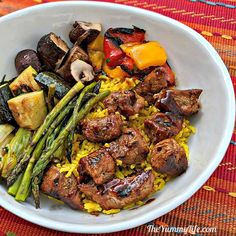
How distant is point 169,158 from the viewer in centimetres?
354

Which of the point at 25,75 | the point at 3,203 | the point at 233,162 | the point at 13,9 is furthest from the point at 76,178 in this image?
the point at 13,9

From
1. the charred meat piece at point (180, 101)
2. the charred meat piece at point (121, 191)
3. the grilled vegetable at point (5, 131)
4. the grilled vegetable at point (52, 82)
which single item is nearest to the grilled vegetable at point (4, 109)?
the grilled vegetable at point (5, 131)

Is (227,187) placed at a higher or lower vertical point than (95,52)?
lower

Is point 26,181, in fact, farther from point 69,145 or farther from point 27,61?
point 27,61

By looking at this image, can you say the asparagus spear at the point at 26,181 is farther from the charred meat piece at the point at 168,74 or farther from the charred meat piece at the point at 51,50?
the charred meat piece at the point at 168,74

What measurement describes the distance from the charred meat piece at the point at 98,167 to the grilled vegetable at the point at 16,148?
0.56 meters

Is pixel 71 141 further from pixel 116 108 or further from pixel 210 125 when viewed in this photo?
pixel 210 125

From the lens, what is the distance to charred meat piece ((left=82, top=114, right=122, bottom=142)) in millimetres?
3770

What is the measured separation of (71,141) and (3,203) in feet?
2.42

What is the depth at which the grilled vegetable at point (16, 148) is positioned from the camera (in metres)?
3.78

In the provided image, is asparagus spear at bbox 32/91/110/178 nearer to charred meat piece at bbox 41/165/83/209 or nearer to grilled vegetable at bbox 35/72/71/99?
charred meat piece at bbox 41/165/83/209

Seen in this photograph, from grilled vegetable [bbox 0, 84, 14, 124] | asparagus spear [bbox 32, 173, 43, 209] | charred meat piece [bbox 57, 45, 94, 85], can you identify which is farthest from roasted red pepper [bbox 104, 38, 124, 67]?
asparagus spear [bbox 32, 173, 43, 209]

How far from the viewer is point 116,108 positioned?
3.96 meters

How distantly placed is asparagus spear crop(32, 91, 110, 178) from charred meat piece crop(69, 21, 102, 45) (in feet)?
1.91
